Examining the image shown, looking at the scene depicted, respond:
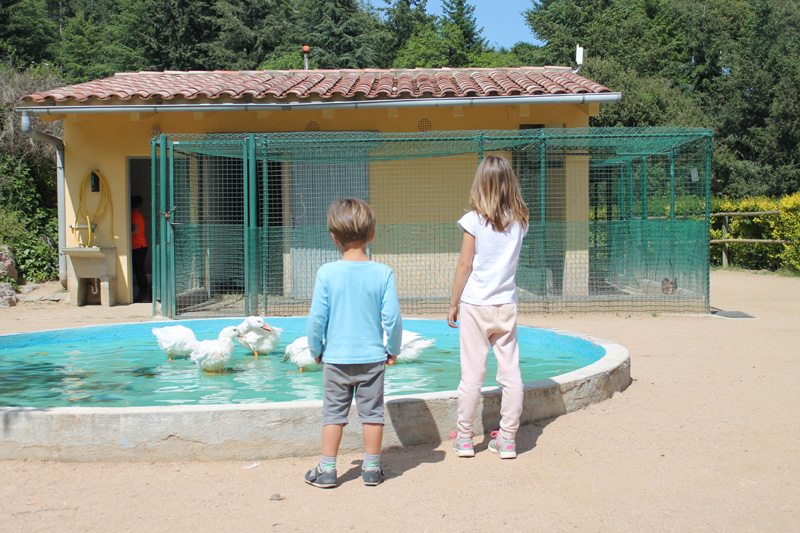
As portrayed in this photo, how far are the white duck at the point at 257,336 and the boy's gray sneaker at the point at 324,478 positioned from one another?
120 inches

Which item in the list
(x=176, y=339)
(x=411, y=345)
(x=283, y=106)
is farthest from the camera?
(x=283, y=106)

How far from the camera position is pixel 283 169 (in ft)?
36.4

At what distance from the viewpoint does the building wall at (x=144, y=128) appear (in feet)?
37.0

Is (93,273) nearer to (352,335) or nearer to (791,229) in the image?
(352,335)

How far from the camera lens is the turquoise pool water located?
16.8 feet

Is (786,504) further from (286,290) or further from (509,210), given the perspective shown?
(286,290)

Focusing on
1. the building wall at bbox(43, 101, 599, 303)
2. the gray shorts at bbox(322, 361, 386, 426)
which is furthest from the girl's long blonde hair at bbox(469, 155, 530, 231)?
the building wall at bbox(43, 101, 599, 303)

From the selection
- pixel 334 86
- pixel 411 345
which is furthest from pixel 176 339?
pixel 334 86

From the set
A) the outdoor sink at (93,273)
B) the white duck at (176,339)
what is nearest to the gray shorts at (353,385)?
the white duck at (176,339)

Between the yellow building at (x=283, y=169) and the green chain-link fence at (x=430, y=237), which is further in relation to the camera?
the yellow building at (x=283, y=169)

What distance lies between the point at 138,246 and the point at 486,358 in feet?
30.0

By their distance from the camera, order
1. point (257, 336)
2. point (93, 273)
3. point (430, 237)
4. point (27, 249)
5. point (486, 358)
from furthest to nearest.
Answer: point (27, 249) < point (93, 273) < point (430, 237) < point (257, 336) < point (486, 358)

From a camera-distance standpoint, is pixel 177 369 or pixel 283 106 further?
pixel 283 106

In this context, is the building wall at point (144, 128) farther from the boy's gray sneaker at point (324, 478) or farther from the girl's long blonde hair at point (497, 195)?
the boy's gray sneaker at point (324, 478)
